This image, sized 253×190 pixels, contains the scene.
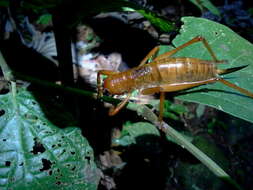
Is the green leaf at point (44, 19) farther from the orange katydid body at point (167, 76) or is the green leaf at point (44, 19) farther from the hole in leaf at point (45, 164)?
the hole in leaf at point (45, 164)

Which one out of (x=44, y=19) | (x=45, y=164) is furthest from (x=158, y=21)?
(x=44, y=19)

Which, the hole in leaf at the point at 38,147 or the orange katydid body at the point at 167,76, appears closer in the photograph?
the hole in leaf at the point at 38,147

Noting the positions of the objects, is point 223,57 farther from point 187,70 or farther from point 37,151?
point 37,151

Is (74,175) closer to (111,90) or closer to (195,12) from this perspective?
(111,90)

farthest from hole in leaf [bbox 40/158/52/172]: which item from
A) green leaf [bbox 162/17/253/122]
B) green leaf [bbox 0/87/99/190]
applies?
green leaf [bbox 162/17/253/122]

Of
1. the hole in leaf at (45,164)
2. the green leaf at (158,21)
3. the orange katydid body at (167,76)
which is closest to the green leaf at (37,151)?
the hole in leaf at (45,164)

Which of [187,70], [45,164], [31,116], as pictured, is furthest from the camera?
[187,70]

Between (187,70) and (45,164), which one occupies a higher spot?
(187,70)

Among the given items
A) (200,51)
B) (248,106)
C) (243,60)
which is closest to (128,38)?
(200,51)
